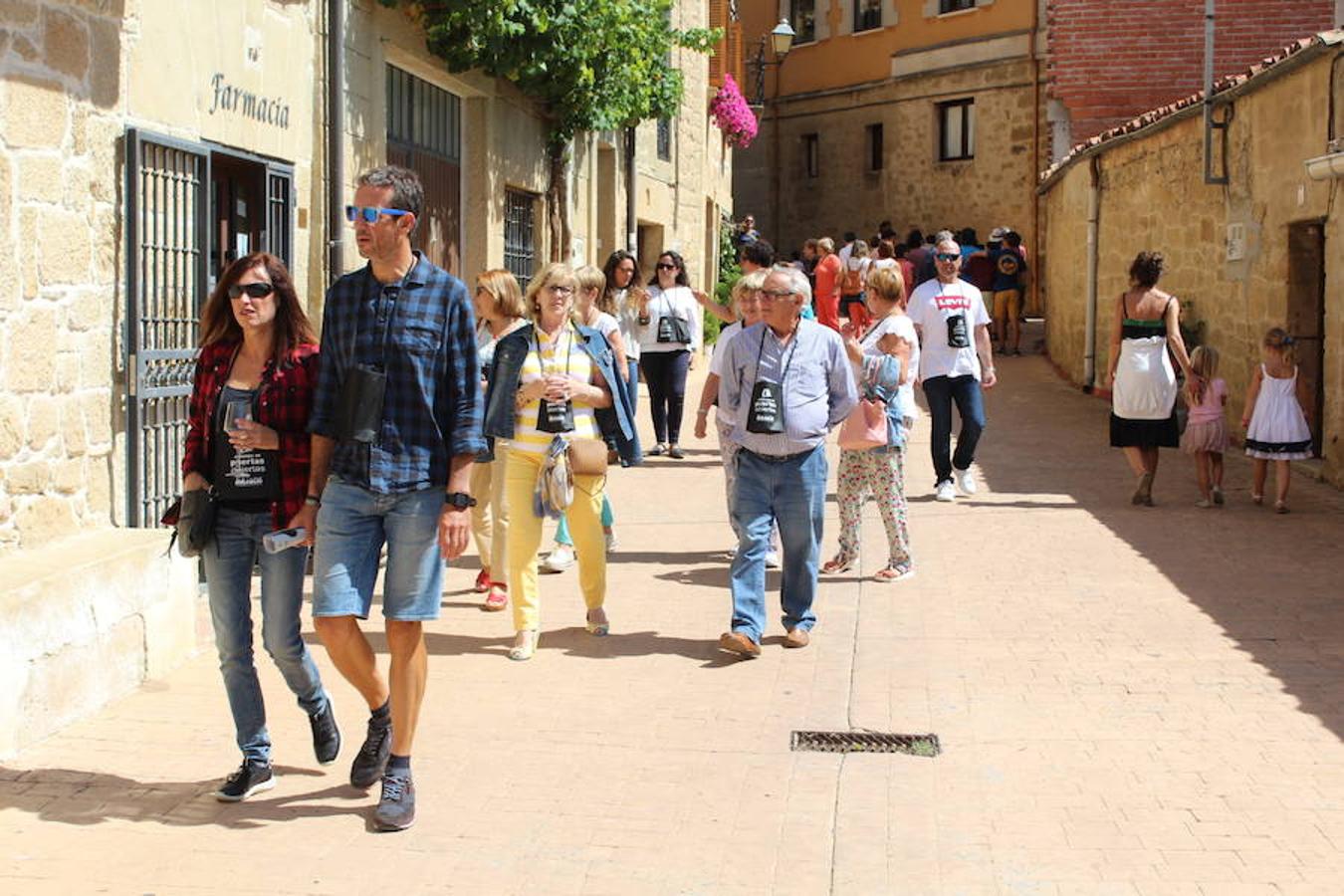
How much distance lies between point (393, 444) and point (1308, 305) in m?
9.87

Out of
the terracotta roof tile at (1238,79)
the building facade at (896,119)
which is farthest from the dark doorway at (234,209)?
the building facade at (896,119)

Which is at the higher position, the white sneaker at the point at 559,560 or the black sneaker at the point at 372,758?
the white sneaker at the point at 559,560

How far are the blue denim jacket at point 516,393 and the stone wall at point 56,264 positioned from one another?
163 centimetres

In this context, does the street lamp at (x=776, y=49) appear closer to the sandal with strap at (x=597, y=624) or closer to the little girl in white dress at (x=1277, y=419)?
the little girl in white dress at (x=1277, y=419)

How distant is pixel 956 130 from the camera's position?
113 ft

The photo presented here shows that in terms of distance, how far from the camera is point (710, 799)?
5285 mm

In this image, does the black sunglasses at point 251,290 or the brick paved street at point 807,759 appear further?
the black sunglasses at point 251,290

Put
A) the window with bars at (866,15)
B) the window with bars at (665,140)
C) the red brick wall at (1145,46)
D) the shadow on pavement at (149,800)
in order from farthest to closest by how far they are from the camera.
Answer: the window with bars at (866,15)
the red brick wall at (1145,46)
the window with bars at (665,140)
the shadow on pavement at (149,800)

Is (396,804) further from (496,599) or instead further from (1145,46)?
(1145,46)

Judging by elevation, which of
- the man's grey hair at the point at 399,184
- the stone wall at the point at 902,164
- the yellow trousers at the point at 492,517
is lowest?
the yellow trousers at the point at 492,517

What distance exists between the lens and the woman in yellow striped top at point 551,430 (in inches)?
289

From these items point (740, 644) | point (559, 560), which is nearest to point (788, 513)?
point (740, 644)

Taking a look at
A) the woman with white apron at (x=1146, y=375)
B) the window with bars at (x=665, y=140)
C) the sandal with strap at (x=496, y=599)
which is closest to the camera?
the sandal with strap at (x=496, y=599)

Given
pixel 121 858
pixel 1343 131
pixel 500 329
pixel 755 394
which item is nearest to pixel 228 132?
pixel 500 329
